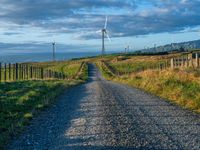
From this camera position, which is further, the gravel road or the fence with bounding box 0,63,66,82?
the fence with bounding box 0,63,66,82

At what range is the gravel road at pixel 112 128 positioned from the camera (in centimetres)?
1170

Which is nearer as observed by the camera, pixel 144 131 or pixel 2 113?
pixel 144 131

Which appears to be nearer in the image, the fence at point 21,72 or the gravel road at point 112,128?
the gravel road at point 112,128

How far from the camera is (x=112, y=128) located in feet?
45.7

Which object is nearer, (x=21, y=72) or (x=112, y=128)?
(x=112, y=128)

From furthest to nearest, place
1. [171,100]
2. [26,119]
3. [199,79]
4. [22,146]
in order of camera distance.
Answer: [199,79]
[171,100]
[26,119]
[22,146]

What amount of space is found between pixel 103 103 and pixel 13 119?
19.0 ft

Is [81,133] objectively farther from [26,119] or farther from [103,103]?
[103,103]

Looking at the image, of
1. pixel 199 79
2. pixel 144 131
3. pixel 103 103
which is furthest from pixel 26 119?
pixel 199 79

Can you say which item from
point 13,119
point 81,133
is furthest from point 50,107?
point 81,133

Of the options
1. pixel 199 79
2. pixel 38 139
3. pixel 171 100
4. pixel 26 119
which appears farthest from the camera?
pixel 199 79

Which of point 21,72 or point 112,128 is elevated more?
point 21,72

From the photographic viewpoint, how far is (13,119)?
16172 mm

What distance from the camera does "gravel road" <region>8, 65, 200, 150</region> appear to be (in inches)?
460
